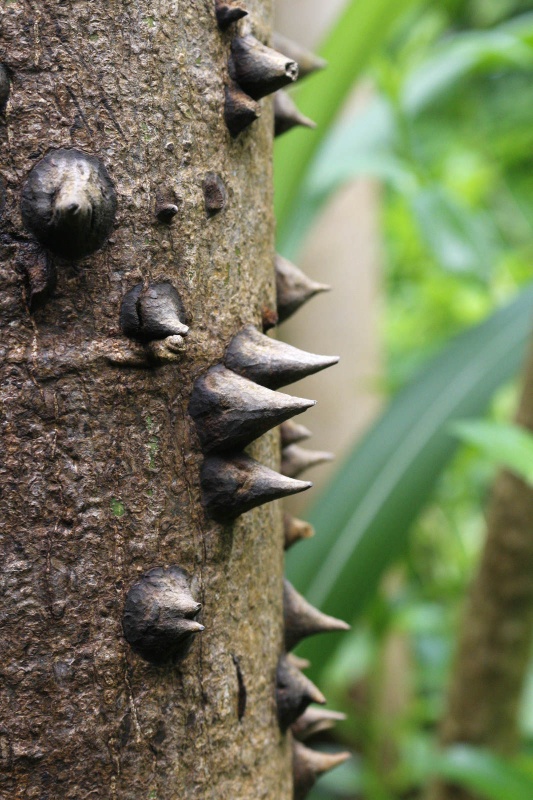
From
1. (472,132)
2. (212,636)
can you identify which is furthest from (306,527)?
(472,132)

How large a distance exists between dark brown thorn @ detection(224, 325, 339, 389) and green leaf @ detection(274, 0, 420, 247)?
0.77m

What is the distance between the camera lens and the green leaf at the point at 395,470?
0.99m

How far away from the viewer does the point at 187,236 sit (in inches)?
12.6

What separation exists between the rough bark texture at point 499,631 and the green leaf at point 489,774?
0.14 metres

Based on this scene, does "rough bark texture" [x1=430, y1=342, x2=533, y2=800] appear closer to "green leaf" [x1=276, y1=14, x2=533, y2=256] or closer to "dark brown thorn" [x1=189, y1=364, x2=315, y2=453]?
"green leaf" [x1=276, y1=14, x2=533, y2=256]

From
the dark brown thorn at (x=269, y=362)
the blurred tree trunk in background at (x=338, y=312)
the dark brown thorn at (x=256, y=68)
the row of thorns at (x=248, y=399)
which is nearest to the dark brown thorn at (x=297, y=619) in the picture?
the row of thorns at (x=248, y=399)

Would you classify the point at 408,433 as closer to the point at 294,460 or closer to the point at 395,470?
the point at 395,470

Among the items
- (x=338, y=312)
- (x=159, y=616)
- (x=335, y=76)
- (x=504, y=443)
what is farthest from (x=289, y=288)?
(x=338, y=312)

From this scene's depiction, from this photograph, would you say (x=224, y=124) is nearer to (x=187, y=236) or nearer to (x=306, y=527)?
(x=187, y=236)

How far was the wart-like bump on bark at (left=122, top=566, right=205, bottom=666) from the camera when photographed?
0.99ft

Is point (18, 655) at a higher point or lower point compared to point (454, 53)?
lower

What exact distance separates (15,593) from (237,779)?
0.13 m

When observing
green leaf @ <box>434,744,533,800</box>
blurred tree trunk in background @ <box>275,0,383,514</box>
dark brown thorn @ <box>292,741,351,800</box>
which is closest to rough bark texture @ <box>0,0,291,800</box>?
dark brown thorn @ <box>292,741,351,800</box>

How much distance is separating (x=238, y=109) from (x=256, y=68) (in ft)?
0.06
